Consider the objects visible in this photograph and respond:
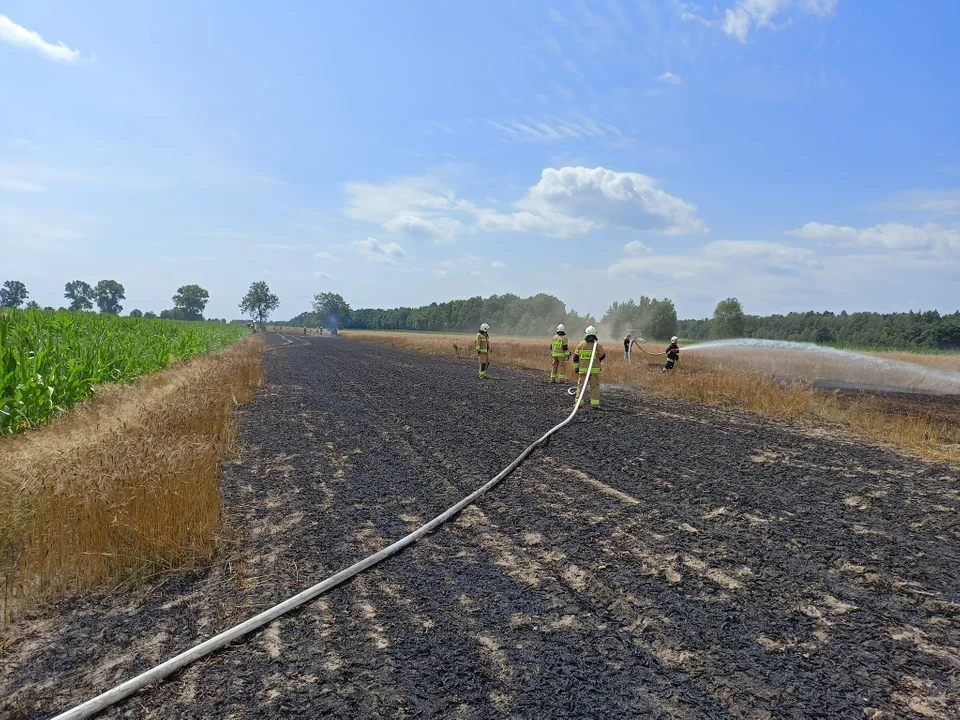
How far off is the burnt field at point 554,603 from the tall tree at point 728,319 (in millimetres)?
88648

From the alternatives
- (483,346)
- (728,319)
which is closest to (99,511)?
(483,346)

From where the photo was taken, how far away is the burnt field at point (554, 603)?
3.05m

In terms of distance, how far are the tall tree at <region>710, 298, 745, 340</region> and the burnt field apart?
88.6 metres

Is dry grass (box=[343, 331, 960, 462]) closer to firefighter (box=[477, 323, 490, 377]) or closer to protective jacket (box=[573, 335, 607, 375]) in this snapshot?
protective jacket (box=[573, 335, 607, 375])

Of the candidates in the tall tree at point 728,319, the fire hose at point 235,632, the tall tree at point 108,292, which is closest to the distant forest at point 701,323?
the tall tree at point 728,319

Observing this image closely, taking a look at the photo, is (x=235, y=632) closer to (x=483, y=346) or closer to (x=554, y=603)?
(x=554, y=603)

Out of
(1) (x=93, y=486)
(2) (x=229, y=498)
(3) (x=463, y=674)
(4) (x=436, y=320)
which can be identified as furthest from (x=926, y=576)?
(4) (x=436, y=320)

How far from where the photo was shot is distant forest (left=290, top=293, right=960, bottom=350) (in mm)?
80688

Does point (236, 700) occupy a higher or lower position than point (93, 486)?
lower

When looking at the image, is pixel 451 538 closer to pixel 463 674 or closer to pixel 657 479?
pixel 463 674

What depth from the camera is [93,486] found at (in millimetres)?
5090

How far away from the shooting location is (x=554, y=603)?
404cm

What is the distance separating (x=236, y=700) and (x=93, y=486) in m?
3.10

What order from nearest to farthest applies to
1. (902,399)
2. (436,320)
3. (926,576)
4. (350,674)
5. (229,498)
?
(350,674) < (926,576) < (229,498) < (902,399) < (436,320)
